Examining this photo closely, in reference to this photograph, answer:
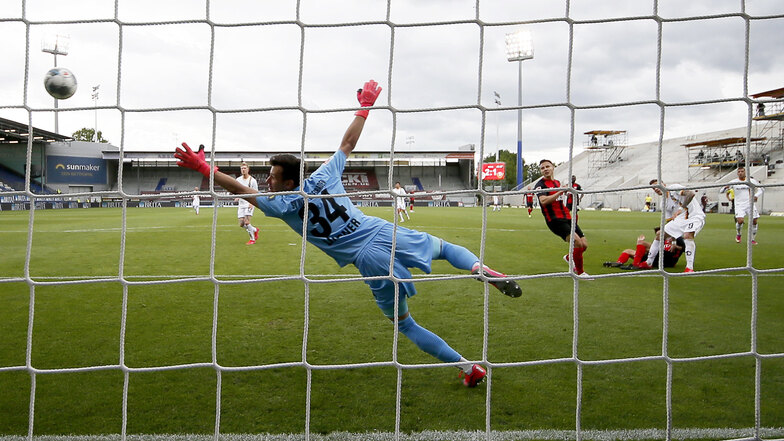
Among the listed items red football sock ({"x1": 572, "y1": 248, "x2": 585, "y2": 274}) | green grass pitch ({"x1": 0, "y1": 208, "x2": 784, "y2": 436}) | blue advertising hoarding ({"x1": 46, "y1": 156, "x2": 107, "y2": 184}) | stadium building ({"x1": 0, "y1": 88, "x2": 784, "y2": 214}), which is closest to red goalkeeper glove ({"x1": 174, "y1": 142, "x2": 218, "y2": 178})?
green grass pitch ({"x1": 0, "y1": 208, "x2": 784, "y2": 436})

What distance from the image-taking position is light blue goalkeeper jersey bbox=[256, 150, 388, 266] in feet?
9.52

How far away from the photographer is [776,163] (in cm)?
2419

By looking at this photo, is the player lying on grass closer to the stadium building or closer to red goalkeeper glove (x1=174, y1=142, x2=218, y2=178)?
red goalkeeper glove (x1=174, y1=142, x2=218, y2=178)

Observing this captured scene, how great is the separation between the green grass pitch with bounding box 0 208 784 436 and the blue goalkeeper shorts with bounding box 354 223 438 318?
263mm

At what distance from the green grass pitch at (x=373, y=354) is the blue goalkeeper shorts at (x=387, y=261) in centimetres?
26

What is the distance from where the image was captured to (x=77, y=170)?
2716 centimetres

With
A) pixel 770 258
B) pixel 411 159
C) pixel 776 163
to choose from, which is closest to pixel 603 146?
pixel 776 163

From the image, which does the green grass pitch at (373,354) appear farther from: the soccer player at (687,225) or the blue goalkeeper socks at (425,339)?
the soccer player at (687,225)

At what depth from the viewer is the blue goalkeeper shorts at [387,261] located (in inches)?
116

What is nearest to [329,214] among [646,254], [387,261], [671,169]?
[387,261]

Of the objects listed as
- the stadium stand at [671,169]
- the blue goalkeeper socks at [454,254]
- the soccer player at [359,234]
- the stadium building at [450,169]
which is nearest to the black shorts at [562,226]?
the blue goalkeeper socks at [454,254]

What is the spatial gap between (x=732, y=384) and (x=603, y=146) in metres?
30.2

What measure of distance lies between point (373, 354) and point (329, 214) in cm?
116

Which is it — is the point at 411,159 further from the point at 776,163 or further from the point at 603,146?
the point at 776,163
